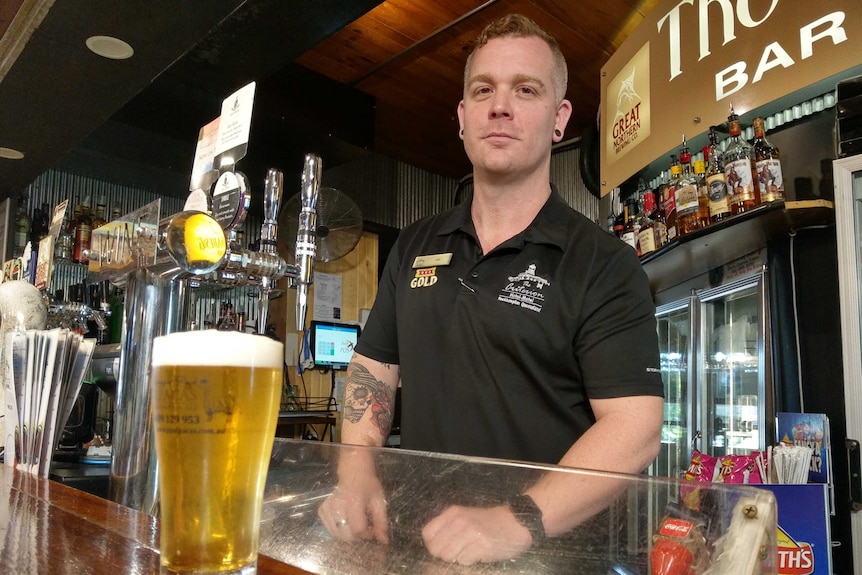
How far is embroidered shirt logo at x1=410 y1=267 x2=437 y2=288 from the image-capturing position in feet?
4.79

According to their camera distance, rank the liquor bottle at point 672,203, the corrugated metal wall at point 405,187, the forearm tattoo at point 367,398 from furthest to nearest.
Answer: the corrugated metal wall at point 405,187 < the liquor bottle at point 672,203 < the forearm tattoo at point 367,398

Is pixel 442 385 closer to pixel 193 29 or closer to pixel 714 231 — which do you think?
pixel 193 29

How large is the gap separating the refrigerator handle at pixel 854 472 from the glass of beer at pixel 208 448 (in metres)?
2.15

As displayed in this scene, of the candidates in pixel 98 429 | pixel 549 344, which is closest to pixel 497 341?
pixel 549 344

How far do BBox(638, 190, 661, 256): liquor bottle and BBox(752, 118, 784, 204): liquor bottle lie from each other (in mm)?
614

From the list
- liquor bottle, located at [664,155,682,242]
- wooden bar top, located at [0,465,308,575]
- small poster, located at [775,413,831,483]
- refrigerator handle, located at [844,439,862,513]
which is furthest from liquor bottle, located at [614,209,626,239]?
wooden bar top, located at [0,465,308,575]

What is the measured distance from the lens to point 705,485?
438 mm

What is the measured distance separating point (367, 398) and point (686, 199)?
1656 millimetres

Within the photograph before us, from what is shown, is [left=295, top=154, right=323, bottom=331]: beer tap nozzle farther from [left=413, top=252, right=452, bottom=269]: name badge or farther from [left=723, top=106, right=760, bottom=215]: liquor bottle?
[left=723, top=106, right=760, bottom=215]: liquor bottle

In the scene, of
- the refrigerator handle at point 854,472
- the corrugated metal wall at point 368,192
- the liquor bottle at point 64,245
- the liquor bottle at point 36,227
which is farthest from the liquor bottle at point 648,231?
the liquor bottle at point 36,227

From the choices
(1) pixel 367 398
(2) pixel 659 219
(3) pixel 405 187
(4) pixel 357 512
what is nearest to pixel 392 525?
(4) pixel 357 512

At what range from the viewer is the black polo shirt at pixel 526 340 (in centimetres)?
123

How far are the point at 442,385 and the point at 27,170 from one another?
2753 millimetres

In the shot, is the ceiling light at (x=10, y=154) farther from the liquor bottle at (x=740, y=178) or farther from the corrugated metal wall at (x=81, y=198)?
the liquor bottle at (x=740, y=178)
